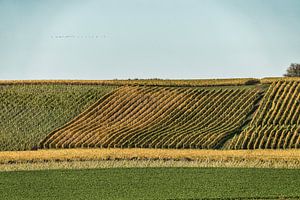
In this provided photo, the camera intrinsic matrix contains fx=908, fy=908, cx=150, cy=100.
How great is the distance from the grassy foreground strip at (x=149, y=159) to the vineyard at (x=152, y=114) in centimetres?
444

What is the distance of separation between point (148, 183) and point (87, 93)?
37839 mm

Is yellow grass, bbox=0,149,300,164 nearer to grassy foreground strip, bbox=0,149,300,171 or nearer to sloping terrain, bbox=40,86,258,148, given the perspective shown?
grassy foreground strip, bbox=0,149,300,171

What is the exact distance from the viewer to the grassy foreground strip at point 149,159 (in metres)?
47.6

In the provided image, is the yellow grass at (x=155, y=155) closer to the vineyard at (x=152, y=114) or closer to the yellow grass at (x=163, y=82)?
the vineyard at (x=152, y=114)

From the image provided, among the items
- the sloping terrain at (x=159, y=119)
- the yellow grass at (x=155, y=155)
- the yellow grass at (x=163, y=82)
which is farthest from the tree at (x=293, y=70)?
the yellow grass at (x=155, y=155)

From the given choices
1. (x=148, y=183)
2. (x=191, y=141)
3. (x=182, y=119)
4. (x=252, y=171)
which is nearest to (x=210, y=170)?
(x=252, y=171)

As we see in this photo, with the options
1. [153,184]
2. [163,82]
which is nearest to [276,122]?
[163,82]

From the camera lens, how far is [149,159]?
167 feet

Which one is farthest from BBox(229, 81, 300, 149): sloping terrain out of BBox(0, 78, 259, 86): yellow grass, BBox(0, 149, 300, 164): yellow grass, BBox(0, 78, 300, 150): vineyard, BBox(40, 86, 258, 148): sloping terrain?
BBox(0, 78, 259, 86): yellow grass

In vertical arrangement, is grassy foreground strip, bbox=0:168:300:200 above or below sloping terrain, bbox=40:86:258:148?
above

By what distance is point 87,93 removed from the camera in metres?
76.4

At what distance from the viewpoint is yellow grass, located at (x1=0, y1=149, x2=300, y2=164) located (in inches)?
1964

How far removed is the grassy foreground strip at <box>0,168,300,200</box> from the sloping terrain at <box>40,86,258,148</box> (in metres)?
16.6

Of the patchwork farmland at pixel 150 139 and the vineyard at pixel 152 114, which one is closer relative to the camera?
the patchwork farmland at pixel 150 139
